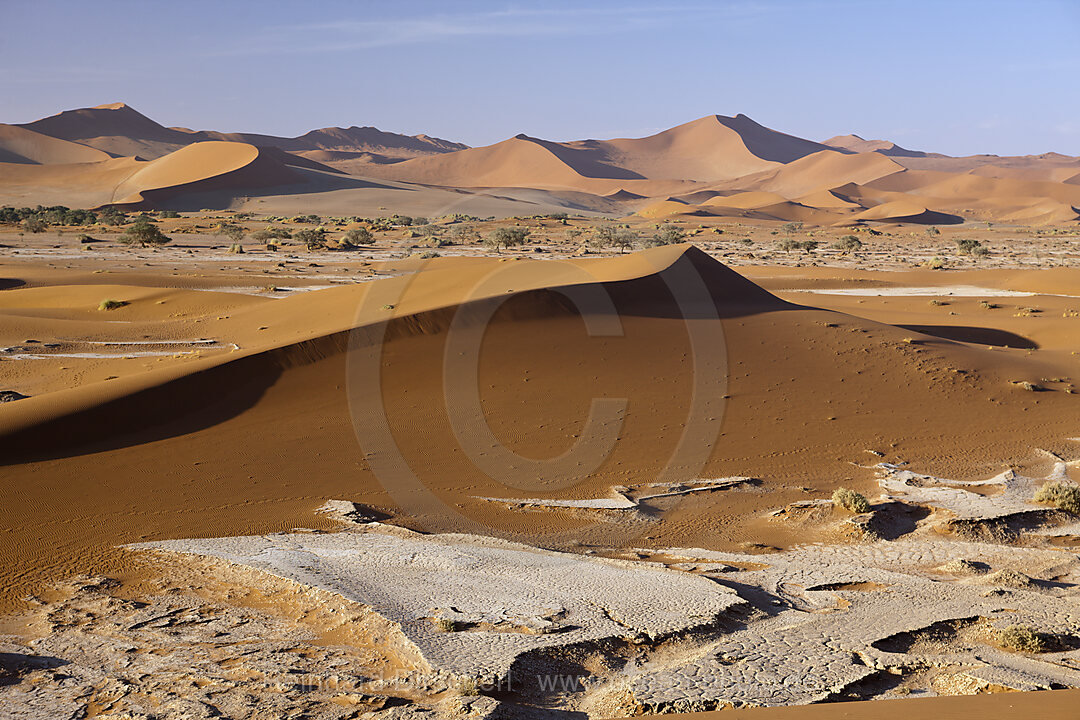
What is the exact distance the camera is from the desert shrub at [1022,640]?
232 inches

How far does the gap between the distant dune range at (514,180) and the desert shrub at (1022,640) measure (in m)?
80.2

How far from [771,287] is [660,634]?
83.3ft

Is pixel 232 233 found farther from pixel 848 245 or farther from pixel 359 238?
pixel 848 245

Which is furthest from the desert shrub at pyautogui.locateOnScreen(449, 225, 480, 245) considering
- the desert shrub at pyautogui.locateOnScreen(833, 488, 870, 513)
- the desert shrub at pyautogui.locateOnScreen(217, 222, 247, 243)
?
the desert shrub at pyautogui.locateOnScreen(833, 488, 870, 513)

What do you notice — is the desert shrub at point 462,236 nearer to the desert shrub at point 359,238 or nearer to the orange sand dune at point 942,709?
the desert shrub at point 359,238

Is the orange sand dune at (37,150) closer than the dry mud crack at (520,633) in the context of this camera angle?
No

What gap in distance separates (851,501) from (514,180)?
487 feet

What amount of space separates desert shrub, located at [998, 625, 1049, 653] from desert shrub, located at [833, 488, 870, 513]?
115 inches

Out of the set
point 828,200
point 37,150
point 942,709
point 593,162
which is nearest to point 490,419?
point 942,709

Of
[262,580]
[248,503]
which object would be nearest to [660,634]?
[262,580]

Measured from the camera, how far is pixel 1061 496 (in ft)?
29.9

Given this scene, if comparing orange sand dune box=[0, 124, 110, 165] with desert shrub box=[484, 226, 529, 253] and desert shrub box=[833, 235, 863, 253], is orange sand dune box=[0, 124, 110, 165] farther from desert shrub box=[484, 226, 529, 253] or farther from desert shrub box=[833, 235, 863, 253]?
desert shrub box=[833, 235, 863, 253]

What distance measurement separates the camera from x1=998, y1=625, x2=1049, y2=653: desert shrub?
5891mm

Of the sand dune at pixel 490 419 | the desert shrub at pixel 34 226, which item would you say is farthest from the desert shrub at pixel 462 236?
the sand dune at pixel 490 419
